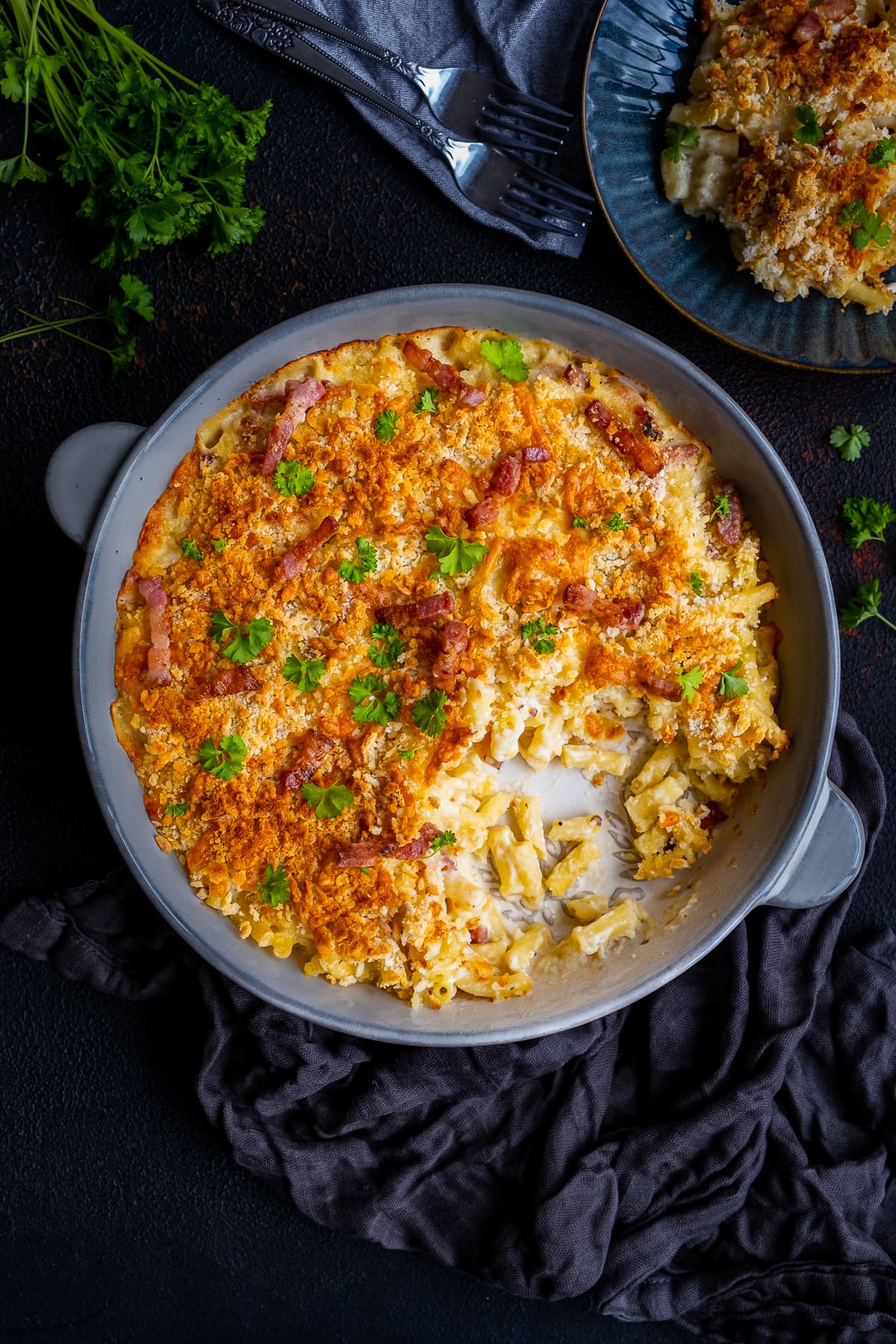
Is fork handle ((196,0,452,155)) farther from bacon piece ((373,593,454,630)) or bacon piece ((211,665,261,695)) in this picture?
bacon piece ((211,665,261,695))

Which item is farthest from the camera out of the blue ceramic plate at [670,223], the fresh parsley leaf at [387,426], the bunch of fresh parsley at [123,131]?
the blue ceramic plate at [670,223]

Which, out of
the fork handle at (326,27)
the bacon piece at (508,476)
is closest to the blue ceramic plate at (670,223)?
the fork handle at (326,27)

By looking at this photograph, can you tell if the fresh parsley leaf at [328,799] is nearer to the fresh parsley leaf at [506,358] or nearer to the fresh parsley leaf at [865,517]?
the fresh parsley leaf at [506,358]

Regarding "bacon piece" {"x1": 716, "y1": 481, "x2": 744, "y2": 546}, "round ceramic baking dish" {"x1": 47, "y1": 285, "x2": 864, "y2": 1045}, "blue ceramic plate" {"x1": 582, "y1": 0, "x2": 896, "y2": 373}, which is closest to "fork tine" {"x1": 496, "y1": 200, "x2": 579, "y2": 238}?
"blue ceramic plate" {"x1": 582, "y1": 0, "x2": 896, "y2": 373}

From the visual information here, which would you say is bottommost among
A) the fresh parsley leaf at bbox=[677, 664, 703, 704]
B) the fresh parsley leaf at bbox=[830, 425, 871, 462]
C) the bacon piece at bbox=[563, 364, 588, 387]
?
the fresh parsley leaf at bbox=[677, 664, 703, 704]

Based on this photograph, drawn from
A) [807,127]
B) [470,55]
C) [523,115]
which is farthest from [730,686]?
[470,55]

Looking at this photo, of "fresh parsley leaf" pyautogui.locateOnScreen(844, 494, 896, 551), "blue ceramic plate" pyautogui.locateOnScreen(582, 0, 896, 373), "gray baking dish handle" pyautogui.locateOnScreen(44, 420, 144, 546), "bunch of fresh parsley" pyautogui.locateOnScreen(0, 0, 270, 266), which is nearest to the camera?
"gray baking dish handle" pyautogui.locateOnScreen(44, 420, 144, 546)
